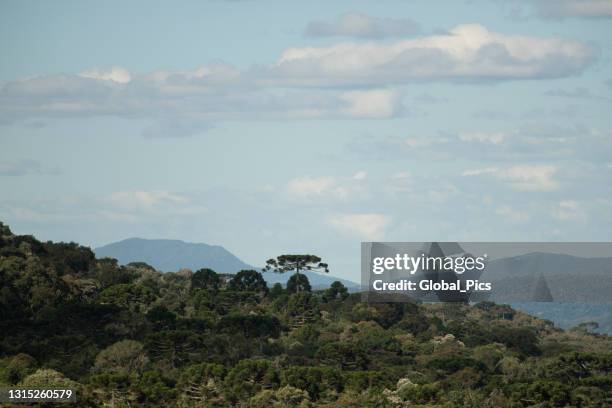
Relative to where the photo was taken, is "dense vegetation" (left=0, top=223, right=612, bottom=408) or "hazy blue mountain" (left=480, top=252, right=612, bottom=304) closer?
"dense vegetation" (left=0, top=223, right=612, bottom=408)

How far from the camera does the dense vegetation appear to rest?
309ft

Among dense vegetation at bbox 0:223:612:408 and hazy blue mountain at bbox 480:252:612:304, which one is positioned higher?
hazy blue mountain at bbox 480:252:612:304

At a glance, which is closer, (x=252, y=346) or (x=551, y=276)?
(x=252, y=346)

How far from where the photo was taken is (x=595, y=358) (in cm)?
11100

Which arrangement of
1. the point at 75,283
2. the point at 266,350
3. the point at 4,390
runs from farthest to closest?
1. the point at 75,283
2. the point at 266,350
3. the point at 4,390

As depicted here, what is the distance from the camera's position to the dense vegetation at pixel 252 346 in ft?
309

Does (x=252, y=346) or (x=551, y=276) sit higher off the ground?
(x=551, y=276)

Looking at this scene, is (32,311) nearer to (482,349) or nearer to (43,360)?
(43,360)

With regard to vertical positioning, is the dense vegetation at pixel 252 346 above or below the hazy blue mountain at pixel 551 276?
below

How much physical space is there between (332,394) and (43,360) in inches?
944

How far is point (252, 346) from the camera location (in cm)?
12119

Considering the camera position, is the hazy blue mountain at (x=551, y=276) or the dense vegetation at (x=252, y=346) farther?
the hazy blue mountain at (x=551, y=276)

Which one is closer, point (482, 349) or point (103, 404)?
point (103, 404)

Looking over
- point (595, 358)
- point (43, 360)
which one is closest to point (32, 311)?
point (43, 360)
